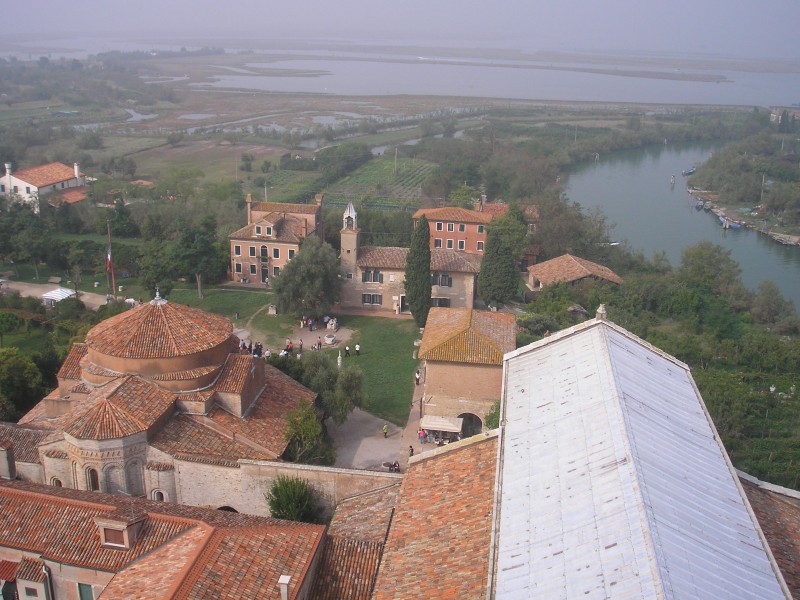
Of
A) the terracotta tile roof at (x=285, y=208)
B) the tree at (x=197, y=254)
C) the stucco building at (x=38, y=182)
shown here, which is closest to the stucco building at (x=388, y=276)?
the terracotta tile roof at (x=285, y=208)

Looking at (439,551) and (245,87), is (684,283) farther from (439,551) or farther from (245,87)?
(245,87)

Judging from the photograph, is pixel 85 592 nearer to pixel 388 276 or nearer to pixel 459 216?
pixel 388 276

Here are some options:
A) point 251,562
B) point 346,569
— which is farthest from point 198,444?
point 346,569

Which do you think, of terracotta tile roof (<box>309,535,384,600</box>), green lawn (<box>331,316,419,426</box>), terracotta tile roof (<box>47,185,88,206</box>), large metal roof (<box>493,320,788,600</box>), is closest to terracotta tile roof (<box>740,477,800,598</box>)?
large metal roof (<box>493,320,788,600</box>)

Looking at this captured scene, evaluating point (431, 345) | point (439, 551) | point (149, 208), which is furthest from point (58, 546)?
point (149, 208)

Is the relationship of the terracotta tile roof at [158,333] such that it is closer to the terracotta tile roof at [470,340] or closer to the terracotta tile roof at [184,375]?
the terracotta tile roof at [184,375]

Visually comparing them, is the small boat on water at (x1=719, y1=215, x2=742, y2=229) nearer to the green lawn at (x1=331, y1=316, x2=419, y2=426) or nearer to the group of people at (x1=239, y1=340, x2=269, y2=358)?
the green lawn at (x1=331, y1=316, x2=419, y2=426)
